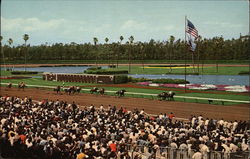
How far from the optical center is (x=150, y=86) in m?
45.0

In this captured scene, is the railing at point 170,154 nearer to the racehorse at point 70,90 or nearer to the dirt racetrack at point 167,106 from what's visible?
the dirt racetrack at point 167,106

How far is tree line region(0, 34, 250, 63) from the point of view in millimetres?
56628

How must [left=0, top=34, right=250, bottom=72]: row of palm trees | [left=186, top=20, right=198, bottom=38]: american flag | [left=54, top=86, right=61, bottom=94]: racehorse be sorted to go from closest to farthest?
[left=186, top=20, right=198, bottom=38]: american flag < [left=54, top=86, right=61, bottom=94]: racehorse < [left=0, top=34, right=250, bottom=72]: row of palm trees

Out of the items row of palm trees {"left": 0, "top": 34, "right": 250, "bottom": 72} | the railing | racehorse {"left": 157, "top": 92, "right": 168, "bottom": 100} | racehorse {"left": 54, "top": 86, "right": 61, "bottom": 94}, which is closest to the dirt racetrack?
racehorse {"left": 54, "top": 86, "right": 61, "bottom": 94}

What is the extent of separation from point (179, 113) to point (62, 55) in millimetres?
40653

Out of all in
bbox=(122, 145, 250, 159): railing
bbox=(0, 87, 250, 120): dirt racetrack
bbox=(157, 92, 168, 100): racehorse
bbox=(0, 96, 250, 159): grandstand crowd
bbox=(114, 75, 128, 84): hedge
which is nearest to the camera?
bbox=(122, 145, 250, 159): railing

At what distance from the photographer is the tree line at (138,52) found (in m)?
56.6

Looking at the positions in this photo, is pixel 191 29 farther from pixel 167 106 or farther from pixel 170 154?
pixel 170 154

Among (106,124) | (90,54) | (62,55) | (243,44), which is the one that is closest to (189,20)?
(106,124)

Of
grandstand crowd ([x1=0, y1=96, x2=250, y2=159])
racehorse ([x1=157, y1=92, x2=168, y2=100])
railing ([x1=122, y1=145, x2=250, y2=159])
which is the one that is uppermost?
racehorse ([x1=157, y1=92, x2=168, y2=100])

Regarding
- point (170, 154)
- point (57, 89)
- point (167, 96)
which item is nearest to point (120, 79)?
point (57, 89)

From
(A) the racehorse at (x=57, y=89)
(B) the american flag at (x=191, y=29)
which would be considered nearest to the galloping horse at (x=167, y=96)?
(B) the american flag at (x=191, y=29)

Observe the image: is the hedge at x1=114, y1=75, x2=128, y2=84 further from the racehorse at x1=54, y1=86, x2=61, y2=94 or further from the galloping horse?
the galloping horse

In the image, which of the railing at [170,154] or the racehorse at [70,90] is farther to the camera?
the racehorse at [70,90]
